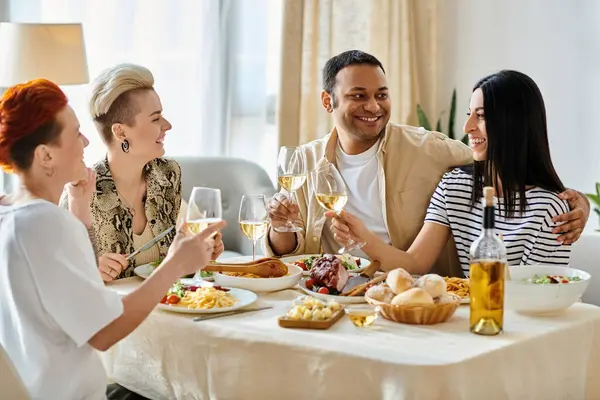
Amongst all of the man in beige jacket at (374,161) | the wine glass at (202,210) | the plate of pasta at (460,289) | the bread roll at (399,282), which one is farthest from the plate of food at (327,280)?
the man in beige jacket at (374,161)

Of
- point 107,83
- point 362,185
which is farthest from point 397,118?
point 107,83

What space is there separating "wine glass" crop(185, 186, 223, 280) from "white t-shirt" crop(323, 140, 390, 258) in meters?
1.22

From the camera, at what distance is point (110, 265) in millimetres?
2564

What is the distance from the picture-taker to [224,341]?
6.83 ft

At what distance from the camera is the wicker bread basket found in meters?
2.08

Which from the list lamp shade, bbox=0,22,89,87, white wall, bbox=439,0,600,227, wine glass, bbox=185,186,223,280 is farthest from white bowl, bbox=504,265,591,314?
white wall, bbox=439,0,600,227

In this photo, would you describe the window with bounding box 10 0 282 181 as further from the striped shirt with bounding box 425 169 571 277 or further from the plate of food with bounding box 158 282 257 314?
the plate of food with bounding box 158 282 257 314

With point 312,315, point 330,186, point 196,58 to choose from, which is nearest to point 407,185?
point 330,186

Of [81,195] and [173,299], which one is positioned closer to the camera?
[173,299]

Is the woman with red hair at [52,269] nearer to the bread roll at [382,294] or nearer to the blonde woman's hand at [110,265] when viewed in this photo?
the bread roll at [382,294]

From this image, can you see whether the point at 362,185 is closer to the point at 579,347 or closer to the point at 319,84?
the point at 579,347

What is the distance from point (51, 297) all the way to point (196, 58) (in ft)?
10.9

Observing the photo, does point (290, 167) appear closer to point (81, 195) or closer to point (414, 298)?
point (81, 195)

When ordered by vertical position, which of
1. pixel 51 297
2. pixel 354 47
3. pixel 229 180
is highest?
pixel 354 47
